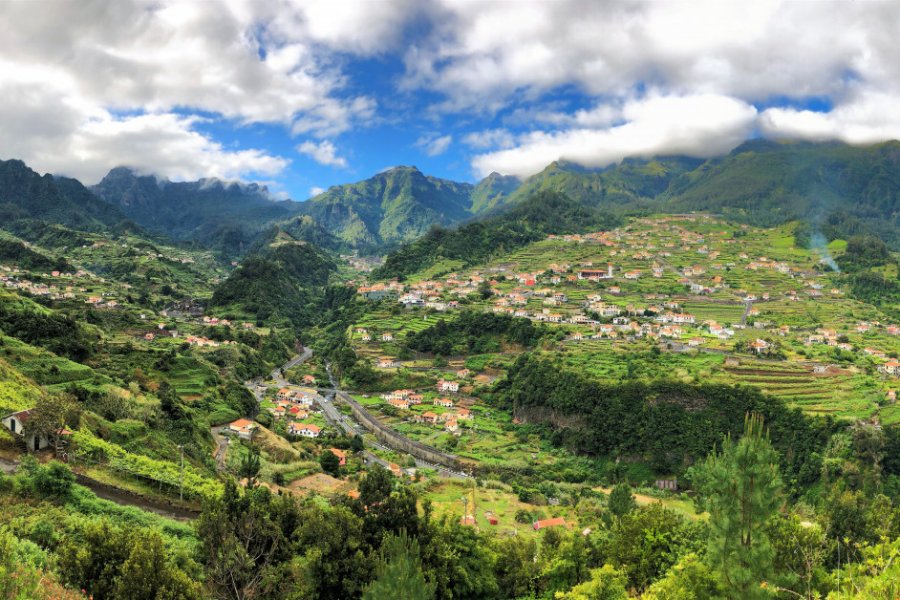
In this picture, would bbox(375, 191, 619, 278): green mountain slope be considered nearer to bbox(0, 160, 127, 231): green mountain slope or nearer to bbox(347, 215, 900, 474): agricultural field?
bbox(347, 215, 900, 474): agricultural field

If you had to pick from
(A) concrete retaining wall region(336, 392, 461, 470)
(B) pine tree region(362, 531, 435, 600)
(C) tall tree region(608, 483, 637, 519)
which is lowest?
(A) concrete retaining wall region(336, 392, 461, 470)

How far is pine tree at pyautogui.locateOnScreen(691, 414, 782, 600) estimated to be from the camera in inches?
399

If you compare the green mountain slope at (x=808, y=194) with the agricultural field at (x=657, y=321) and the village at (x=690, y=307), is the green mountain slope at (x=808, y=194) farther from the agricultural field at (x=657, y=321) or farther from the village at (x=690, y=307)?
the agricultural field at (x=657, y=321)

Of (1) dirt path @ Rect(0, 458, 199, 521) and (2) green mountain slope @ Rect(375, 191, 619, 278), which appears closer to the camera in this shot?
(1) dirt path @ Rect(0, 458, 199, 521)

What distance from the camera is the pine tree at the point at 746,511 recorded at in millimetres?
10133

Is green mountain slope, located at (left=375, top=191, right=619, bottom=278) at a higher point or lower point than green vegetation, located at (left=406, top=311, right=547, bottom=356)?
higher

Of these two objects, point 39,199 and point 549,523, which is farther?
point 39,199

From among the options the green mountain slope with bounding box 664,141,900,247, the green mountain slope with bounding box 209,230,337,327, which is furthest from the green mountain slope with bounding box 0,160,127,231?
the green mountain slope with bounding box 664,141,900,247

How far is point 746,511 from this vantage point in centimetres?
1033

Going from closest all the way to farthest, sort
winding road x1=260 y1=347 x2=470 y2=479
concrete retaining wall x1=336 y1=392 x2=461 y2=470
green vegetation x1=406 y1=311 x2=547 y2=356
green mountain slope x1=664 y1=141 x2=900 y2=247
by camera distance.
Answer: winding road x1=260 y1=347 x2=470 y2=479
concrete retaining wall x1=336 y1=392 x2=461 y2=470
green vegetation x1=406 y1=311 x2=547 y2=356
green mountain slope x1=664 y1=141 x2=900 y2=247

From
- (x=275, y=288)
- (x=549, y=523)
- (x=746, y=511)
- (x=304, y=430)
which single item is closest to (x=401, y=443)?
(x=304, y=430)

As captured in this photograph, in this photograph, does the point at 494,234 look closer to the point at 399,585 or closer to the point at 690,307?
the point at 690,307

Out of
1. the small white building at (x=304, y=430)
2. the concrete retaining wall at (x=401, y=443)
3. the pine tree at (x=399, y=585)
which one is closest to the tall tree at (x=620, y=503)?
the pine tree at (x=399, y=585)

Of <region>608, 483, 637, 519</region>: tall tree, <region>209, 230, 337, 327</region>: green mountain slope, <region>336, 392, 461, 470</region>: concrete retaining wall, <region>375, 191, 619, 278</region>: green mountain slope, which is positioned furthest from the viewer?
<region>375, 191, 619, 278</region>: green mountain slope
